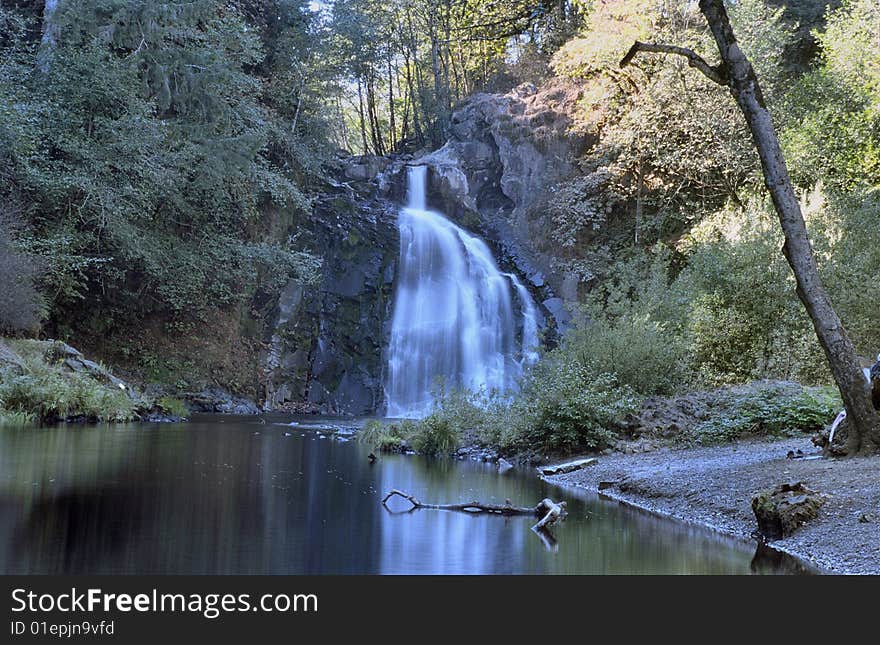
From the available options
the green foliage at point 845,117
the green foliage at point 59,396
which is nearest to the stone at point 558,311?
the green foliage at point 845,117

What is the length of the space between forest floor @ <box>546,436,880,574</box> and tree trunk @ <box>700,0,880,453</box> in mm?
621

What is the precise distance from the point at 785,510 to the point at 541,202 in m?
25.6

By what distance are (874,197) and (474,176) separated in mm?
14784

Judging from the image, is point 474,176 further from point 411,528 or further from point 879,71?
point 411,528

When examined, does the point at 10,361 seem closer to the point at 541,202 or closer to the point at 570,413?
the point at 570,413

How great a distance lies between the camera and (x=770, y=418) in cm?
1270

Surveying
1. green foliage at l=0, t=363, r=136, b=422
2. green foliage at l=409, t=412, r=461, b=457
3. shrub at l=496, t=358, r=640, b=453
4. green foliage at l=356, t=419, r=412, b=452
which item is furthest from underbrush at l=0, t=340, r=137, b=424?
shrub at l=496, t=358, r=640, b=453

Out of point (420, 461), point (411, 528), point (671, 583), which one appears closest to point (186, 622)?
point (671, 583)

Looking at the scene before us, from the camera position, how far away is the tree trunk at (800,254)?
9188 millimetres

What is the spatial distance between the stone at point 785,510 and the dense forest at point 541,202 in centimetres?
546

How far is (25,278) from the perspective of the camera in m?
19.3

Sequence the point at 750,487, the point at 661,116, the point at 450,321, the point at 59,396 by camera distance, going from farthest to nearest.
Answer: the point at 661,116 → the point at 450,321 → the point at 59,396 → the point at 750,487

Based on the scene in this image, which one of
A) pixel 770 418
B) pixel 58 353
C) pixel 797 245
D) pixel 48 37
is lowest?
pixel 770 418

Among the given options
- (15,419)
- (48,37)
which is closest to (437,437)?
(15,419)
